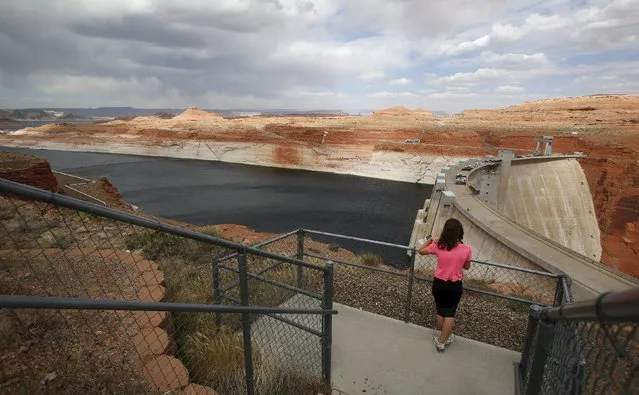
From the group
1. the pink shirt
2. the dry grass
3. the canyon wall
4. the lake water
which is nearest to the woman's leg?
the pink shirt

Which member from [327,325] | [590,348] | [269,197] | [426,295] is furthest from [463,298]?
[269,197]

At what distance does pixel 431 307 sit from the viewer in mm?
6973

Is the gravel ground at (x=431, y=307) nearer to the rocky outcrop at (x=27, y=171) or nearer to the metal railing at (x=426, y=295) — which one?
the metal railing at (x=426, y=295)

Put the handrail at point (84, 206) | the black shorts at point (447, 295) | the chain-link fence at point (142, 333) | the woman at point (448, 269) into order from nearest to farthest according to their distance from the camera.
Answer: the handrail at point (84, 206) < the chain-link fence at point (142, 333) < the woman at point (448, 269) < the black shorts at point (447, 295)

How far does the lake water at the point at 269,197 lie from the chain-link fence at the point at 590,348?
21.2 m

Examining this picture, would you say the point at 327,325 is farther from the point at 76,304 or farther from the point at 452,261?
the point at 76,304

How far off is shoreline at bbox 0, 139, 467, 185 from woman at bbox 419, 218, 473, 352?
4002cm

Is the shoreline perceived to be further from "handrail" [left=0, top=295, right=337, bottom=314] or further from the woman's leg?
"handrail" [left=0, top=295, right=337, bottom=314]

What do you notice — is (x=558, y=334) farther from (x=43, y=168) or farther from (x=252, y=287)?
(x=43, y=168)

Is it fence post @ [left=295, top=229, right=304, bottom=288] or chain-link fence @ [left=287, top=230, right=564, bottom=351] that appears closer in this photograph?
chain-link fence @ [left=287, top=230, right=564, bottom=351]

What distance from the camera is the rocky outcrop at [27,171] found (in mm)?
14859

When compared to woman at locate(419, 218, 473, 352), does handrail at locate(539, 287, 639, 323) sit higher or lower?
higher

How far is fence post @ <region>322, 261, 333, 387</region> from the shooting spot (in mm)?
3980

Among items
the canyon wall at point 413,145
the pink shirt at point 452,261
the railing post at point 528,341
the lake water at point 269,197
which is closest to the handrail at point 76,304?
the pink shirt at point 452,261
